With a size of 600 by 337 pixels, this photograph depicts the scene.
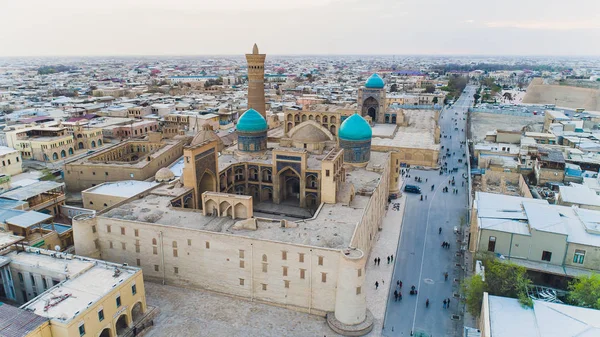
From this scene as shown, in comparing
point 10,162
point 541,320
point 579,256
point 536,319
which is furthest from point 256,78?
point 541,320

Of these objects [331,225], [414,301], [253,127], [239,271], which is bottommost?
[414,301]

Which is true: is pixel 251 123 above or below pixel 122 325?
above

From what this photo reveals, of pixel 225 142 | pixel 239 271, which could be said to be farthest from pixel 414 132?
pixel 239 271

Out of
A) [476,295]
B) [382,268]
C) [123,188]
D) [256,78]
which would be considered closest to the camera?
[476,295]

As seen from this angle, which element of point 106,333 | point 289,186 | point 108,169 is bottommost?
point 106,333

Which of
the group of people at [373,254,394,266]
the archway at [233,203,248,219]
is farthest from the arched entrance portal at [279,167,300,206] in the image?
the group of people at [373,254,394,266]

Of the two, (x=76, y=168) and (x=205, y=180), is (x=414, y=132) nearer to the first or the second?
(x=205, y=180)

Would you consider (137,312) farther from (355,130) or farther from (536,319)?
(355,130)

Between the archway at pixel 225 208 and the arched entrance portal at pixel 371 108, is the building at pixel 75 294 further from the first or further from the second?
the arched entrance portal at pixel 371 108
